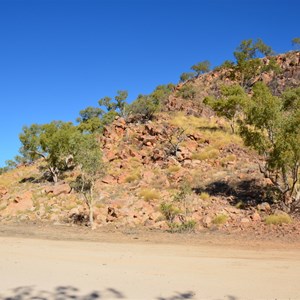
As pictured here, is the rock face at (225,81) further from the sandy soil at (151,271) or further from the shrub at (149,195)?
the sandy soil at (151,271)

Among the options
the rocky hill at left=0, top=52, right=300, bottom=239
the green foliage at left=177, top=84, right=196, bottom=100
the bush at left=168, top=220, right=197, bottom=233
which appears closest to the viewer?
the bush at left=168, top=220, right=197, bottom=233

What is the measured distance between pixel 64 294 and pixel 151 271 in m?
2.46

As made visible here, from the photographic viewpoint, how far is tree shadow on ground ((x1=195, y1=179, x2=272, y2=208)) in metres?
19.8

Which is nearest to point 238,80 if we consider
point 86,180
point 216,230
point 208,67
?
point 208,67

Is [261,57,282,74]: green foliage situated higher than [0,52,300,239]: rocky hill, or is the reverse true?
[261,57,282,74]: green foliage

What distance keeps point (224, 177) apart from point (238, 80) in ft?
116

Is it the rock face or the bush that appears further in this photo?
the rock face

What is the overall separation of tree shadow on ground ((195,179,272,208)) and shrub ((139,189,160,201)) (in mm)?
2577

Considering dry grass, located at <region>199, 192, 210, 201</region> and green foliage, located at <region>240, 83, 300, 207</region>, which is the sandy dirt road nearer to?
green foliage, located at <region>240, 83, 300, 207</region>

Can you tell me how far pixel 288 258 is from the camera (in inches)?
384

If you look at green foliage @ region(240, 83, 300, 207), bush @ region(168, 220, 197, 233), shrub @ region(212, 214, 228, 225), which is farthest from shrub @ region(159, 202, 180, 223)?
green foliage @ region(240, 83, 300, 207)

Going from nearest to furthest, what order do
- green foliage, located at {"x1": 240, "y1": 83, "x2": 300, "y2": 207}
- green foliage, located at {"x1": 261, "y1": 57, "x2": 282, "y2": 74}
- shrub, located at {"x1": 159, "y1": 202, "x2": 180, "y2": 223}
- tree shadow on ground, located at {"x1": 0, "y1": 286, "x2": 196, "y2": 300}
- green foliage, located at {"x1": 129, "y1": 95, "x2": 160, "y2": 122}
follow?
tree shadow on ground, located at {"x1": 0, "y1": 286, "x2": 196, "y2": 300} < green foliage, located at {"x1": 240, "y1": 83, "x2": 300, "y2": 207} < shrub, located at {"x1": 159, "y1": 202, "x2": 180, "y2": 223} < green foliage, located at {"x1": 129, "y1": 95, "x2": 160, "y2": 122} < green foliage, located at {"x1": 261, "y1": 57, "x2": 282, "y2": 74}

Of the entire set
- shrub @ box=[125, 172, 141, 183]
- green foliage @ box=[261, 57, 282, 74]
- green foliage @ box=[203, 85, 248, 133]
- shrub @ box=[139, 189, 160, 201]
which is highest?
green foliage @ box=[261, 57, 282, 74]

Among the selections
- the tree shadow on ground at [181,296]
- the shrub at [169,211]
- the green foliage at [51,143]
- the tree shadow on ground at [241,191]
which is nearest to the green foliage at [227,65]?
the green foliage at [51,143]
